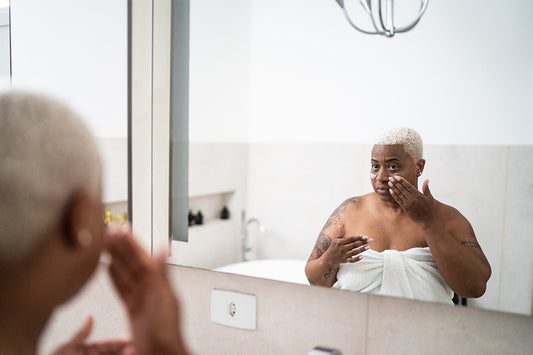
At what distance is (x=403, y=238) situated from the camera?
636 mm

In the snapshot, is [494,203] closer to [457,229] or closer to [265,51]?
[457,229]

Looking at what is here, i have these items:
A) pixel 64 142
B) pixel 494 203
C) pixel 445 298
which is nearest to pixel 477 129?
pixel 494 203

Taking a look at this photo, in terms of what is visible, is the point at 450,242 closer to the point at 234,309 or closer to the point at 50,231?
the point at 234,309

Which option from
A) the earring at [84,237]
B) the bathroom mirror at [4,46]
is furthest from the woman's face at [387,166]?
the bathroom mirror at [4,46]

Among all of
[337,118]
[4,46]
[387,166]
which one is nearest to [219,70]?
[337,118]

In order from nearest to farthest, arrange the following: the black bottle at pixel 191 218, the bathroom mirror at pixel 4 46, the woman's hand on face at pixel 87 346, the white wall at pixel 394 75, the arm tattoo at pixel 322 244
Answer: the woman's hand on face at pixel 87 346
the white wall at pixel 394 75
the arm tattoo at pixel 322 244
the black bottle at pixel 191 218
the bathroom mirror at pixel 4 46

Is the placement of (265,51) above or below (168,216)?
above

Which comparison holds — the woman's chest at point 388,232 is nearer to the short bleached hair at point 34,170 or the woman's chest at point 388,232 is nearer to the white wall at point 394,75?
the white wall at point 394,75

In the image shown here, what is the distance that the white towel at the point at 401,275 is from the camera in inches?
24.9

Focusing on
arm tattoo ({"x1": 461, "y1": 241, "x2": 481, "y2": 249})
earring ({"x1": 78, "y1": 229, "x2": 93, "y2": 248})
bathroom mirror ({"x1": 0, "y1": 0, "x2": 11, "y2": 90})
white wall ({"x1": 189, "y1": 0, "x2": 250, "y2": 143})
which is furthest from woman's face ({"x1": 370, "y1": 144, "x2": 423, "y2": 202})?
bathroom mirror ({"x1": 0, "y1": 0, "x2": 11, "y2": 90})

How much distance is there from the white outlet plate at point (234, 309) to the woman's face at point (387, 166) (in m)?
0.31

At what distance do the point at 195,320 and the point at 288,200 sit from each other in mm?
316

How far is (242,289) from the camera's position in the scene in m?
0.79

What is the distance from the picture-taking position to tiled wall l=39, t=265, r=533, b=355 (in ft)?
2.07
